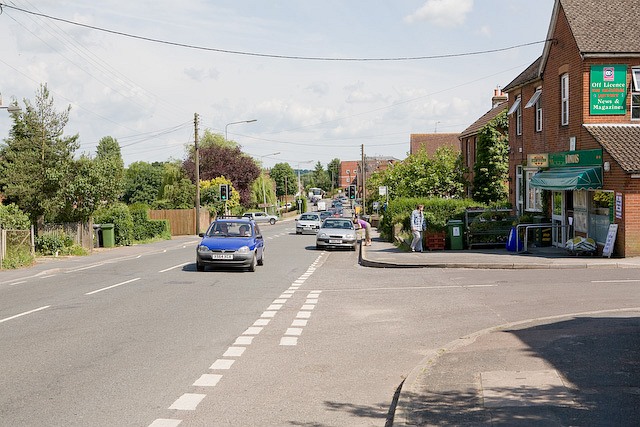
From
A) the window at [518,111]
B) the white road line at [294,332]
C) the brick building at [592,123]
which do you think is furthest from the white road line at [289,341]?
the window at [518,111]

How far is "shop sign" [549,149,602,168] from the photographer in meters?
22.9

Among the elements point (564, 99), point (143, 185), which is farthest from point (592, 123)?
point (143, 185)

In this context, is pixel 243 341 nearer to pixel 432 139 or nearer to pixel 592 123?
pixel 592 123

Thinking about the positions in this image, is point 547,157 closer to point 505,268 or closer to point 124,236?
point 505,268

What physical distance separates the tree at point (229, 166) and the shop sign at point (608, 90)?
56.6 m

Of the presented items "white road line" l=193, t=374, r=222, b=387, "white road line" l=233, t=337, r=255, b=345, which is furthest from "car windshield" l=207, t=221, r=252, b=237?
"white road line" l=193, t=374, r=222, b=387

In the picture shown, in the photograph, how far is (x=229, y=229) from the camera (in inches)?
905

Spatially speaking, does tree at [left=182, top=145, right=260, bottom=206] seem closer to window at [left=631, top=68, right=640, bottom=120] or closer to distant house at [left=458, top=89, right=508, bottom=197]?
distant house at [left=458, top=89, right=508, bottom=197]

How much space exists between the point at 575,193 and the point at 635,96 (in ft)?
12.3

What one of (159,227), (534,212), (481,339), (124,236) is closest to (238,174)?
(159,227)

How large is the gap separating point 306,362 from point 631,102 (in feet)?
59.9

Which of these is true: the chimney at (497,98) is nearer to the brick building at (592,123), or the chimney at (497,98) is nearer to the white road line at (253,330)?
the brick building at (592,123)

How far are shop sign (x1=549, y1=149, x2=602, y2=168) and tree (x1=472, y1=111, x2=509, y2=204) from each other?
13.6m

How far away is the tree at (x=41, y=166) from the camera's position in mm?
32844
